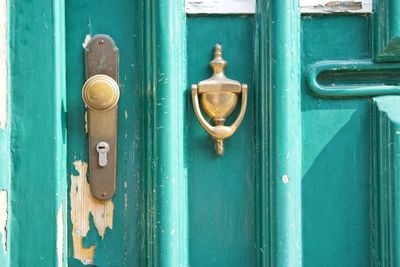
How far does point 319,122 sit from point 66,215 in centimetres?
61

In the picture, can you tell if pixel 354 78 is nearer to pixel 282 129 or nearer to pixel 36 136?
pixel 282 129

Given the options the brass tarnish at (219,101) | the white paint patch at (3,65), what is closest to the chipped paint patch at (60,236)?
the white paint patch at (3,65)

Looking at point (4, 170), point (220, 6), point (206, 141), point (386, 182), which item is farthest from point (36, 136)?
point (386, 182)

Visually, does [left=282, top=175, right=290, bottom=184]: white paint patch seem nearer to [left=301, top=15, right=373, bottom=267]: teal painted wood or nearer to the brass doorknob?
[left=301, top=15, right=373, bottom=267]: teal painted wood

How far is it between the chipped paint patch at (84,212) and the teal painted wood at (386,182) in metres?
0.60

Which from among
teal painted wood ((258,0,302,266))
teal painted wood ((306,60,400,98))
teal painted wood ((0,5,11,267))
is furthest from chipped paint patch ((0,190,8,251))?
teal painted wood ((306,60,400,98))

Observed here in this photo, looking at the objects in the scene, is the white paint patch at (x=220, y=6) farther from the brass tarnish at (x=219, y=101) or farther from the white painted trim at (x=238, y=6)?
the brass tarnish at (x=219, y=101)

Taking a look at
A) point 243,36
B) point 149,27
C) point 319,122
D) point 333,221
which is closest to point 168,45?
point 149,27

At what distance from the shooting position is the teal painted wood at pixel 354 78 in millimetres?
1479

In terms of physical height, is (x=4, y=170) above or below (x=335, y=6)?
below

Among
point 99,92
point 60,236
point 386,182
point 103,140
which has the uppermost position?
point 99,92

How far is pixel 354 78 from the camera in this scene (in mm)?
1507

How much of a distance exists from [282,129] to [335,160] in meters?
0.16

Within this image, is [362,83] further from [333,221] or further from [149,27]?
[149,27]
